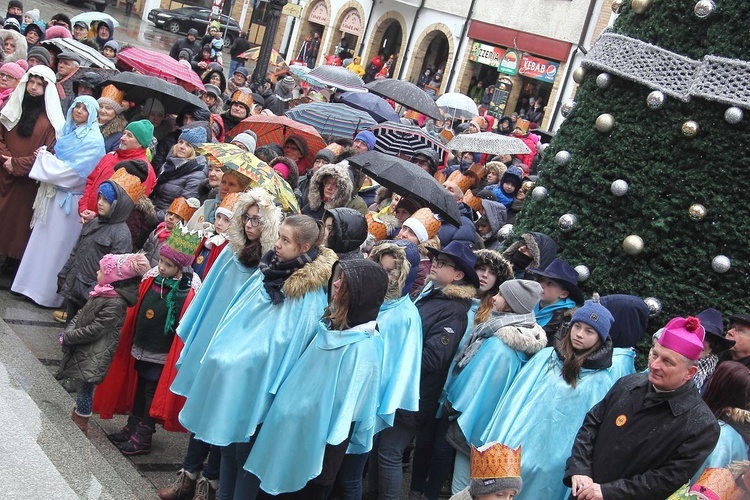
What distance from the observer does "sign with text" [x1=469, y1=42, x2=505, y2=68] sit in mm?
30656

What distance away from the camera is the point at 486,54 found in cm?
3103

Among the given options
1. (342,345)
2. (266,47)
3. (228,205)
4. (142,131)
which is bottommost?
(342,345)

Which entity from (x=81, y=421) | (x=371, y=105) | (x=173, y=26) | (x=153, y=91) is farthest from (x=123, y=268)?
(x=173, y=26)

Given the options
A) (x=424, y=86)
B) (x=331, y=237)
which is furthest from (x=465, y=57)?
(x=331, y=237)

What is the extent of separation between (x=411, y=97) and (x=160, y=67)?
3995mm

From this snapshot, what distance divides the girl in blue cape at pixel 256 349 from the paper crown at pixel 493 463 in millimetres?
1145

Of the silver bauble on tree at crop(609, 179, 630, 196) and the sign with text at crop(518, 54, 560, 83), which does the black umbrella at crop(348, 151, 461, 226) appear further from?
the sign with text at crop(518, 54, 560, 83)

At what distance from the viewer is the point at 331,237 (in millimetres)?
5734

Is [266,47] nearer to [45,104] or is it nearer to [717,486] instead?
[45,104]

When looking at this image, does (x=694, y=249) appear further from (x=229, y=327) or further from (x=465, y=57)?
(x=465, y=57)

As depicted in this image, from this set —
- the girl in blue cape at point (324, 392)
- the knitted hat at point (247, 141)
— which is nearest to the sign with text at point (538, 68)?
the knitted hat at point (247, 141)

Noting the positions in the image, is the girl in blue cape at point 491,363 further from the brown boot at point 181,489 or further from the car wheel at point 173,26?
the car wheel at point 173,26

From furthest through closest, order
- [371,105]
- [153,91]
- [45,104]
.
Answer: [371,105], [153,91], [45,104]

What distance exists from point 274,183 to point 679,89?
2.91 m
